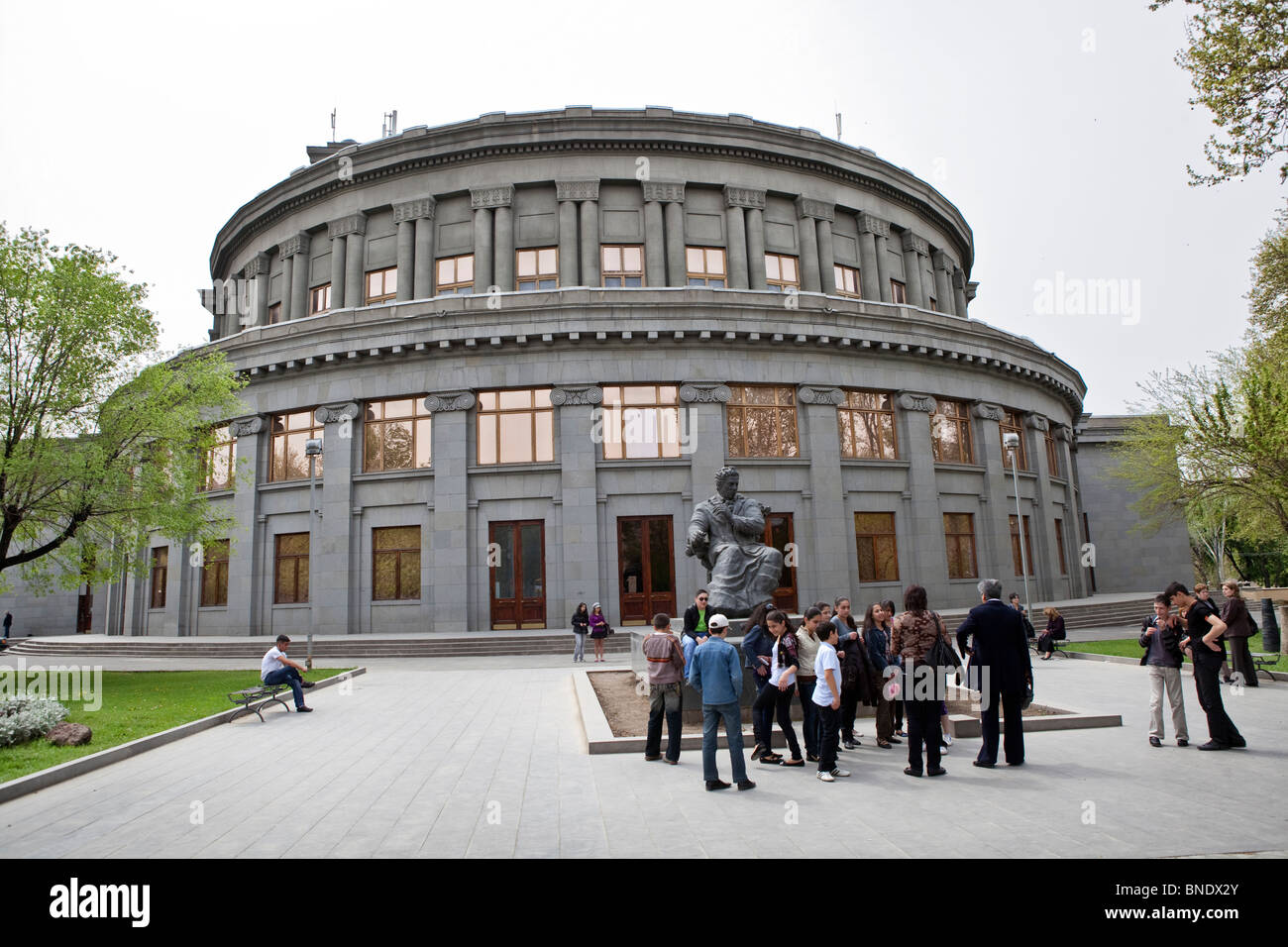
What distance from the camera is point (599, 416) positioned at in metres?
27.3

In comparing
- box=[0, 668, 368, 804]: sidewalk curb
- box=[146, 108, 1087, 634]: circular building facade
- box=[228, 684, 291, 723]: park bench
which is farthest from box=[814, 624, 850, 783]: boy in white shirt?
box=[146, 108, 1087, 634]: circular building facade

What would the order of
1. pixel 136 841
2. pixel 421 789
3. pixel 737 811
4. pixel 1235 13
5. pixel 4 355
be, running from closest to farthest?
pixel 136 841, pixel 737 811, pixel 421 789, pixel 1235 13, pixel 4 355

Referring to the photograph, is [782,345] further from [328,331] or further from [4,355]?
[4,355]

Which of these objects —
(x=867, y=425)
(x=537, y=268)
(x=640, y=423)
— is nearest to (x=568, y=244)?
(x=537, y=268)

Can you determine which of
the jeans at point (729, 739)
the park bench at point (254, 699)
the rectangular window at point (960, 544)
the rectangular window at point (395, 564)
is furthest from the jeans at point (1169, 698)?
the rectangular window at point (395, 564)

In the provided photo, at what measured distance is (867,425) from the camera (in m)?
29.9

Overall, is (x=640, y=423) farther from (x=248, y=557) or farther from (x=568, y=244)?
(x=248, y=557)

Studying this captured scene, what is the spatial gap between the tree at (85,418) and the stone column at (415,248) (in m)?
13.0

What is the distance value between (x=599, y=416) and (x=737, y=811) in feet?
68.6

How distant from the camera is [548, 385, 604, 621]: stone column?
1032 inches

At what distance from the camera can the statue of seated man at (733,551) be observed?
1312 centimetres

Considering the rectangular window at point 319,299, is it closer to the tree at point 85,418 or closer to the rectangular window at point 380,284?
the rectangular window at point 380,284

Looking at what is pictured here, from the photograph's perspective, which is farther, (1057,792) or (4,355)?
(4,355)

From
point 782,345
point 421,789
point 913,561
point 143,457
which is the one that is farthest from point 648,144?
point 421,789
